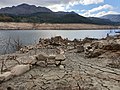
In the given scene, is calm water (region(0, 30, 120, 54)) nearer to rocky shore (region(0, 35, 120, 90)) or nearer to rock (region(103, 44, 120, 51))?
rock (region(103, 44, 120, 51))

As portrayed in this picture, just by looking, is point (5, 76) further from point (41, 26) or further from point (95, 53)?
point (41, 26)

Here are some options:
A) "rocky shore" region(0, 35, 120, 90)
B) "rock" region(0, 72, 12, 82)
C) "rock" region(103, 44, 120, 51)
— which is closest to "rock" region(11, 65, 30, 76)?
"rocky shore" region(0, 35, 120, 90)

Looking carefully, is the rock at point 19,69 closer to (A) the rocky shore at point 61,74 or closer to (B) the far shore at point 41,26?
(A) the rocky shore at point 61,74

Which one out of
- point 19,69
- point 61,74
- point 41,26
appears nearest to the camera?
point 61,74

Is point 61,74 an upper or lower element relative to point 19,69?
lower

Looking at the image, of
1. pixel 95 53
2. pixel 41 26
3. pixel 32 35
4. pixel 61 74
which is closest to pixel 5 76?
pixel 61 74

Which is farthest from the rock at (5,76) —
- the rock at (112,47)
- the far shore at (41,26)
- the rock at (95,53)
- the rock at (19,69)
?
the far shore at (41,26)

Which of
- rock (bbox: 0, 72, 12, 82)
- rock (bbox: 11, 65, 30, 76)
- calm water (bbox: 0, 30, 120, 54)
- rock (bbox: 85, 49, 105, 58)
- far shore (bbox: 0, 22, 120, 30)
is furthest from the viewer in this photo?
far shore (bbox: 0, 22, 120, 30)

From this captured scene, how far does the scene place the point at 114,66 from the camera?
35.2 feet

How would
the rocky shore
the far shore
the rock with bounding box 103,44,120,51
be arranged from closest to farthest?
the rocky shore, the rock with bounding box 103,44,120,51, the far shore

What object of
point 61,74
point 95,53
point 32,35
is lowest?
point 32,35

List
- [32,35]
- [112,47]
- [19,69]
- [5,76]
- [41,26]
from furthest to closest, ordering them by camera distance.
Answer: [41,26] < [32,35] < [112,47] < [19,69] < [5,76]

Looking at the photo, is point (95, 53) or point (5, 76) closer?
point (5, 76)

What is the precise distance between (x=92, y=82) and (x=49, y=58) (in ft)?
10.9
